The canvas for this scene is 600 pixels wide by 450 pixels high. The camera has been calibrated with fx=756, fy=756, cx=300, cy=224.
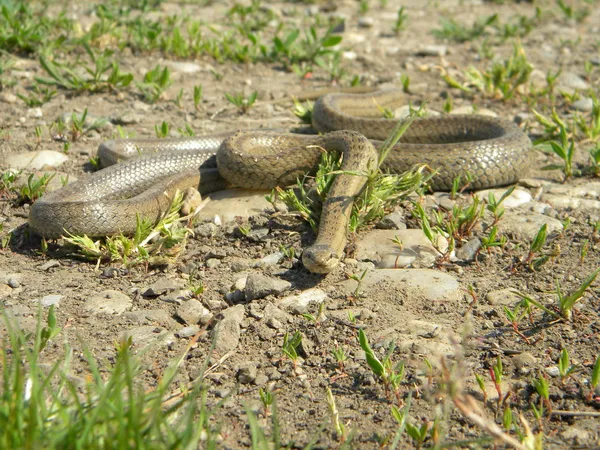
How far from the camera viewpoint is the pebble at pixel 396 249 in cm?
523

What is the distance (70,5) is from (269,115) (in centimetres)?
403

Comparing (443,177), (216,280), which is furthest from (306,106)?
(216,280)

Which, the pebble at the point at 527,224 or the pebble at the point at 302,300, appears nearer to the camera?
the pebble at the point at 302,300

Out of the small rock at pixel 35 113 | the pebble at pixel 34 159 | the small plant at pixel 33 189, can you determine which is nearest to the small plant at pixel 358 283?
the small plant at pixel 33 189

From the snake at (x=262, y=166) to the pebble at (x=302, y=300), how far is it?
12.9 inches

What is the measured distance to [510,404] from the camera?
12.6 ft

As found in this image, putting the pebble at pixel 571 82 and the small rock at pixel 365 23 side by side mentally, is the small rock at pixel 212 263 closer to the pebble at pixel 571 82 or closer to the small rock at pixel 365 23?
the pebble at pixel 571 82

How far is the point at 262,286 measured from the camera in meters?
4.81

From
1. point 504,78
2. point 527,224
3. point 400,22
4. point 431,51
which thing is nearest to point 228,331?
point 527,224

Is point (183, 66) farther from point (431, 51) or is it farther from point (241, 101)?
point (431, 51)

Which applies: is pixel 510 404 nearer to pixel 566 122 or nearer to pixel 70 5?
pixel 566 122

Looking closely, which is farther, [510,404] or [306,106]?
[306,106]

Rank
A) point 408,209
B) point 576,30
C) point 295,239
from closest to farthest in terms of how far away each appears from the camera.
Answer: point 295,239 < point 408,209 < point 576,30

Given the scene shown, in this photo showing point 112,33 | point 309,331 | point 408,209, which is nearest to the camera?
point 309,331
